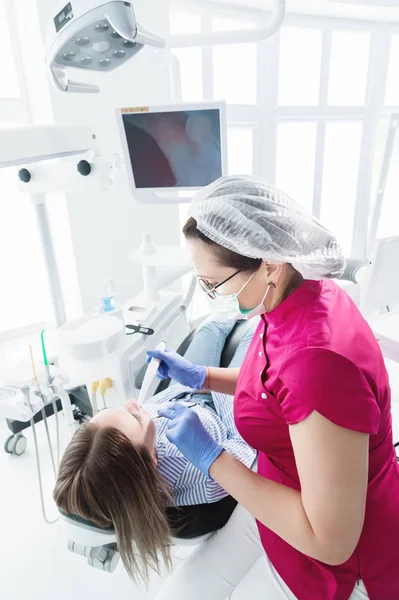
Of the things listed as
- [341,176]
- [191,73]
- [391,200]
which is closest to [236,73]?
[191,73]

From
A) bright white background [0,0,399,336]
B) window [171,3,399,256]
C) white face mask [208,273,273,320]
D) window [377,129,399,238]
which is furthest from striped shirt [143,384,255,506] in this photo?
window [171,3,399,256]

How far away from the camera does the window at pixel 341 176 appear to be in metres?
3.63

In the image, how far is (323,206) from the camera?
151 inches

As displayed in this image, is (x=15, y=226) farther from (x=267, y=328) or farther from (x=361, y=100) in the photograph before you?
(x=361, y=100)

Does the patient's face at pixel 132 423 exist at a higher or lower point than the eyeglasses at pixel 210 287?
lower

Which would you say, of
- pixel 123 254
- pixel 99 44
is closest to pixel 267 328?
pixel 99 44

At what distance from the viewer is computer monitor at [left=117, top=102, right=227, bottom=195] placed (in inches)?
62.6

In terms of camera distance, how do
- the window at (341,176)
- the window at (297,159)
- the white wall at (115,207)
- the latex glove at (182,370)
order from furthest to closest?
1. the window at (341,176)
2. the window at (297,159)
3. the white wall at (115,207)
4. the latex glove at (182,370)

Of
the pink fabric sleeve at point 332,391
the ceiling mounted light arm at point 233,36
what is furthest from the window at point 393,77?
the pink fabric sleeve at point 332,391

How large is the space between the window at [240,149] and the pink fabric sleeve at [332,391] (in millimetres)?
2502

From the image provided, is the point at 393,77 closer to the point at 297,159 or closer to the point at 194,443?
the point at 297,159

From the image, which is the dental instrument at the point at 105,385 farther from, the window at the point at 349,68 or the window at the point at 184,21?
the window at the point at 349,68

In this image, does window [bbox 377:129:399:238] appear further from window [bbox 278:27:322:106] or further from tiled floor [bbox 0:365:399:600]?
tiled floor [bbox 0:365:399:600]

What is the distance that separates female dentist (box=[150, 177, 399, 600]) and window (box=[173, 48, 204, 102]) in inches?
82.8
